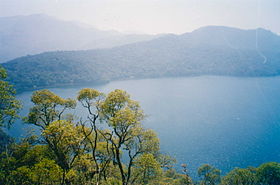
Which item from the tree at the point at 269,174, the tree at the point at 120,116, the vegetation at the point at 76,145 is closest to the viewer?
the vegetation at the point at 76,145

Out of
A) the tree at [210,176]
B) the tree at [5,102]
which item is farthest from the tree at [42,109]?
the tree at [210,176]

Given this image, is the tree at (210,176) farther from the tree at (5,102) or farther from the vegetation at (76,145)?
the tree at (5,102)

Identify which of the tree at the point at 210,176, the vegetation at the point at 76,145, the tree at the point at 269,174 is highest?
the vegetation at the point at 76,145

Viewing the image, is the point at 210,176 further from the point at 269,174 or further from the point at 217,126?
the point at 217,126

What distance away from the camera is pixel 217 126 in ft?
208

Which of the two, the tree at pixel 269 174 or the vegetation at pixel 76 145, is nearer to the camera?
the vegetation at pixel 76 145

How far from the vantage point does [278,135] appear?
56719mm

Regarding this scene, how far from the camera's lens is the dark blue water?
149 ft

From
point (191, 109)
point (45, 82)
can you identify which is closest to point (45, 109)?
point (191, 109)

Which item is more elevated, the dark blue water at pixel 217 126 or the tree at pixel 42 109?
the tree at pixel 42 109

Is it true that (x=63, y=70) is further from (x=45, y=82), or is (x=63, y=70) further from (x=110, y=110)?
(x=110, y=110)

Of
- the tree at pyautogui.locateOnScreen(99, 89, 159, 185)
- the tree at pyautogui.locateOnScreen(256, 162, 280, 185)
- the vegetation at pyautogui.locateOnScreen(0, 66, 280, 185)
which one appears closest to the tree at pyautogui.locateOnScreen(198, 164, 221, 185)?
the tree at pyautogui.locateOnScreen(256, 162, 280, 185)

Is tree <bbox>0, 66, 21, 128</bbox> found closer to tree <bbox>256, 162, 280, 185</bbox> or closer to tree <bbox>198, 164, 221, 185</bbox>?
tree <bbox>198, 164, 221, 185</bbox>

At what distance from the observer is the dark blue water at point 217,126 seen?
149 ft
